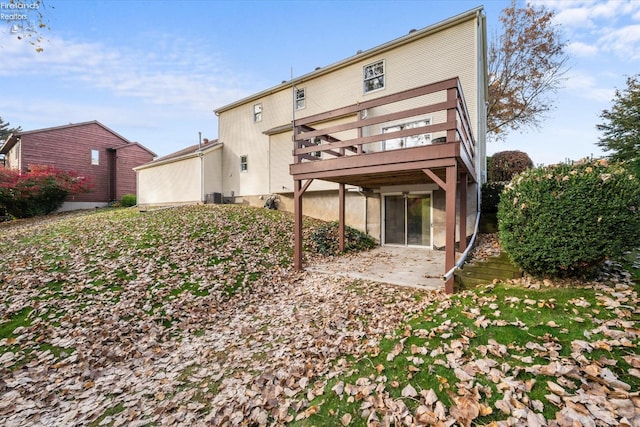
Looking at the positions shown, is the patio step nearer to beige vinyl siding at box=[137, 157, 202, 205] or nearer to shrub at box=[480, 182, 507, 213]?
shrub at box=[480, 182, 507, 213]

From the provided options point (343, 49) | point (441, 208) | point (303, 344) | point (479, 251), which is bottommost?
point (303, 344)

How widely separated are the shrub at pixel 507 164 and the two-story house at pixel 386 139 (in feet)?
9.49

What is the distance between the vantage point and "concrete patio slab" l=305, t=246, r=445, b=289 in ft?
21.0

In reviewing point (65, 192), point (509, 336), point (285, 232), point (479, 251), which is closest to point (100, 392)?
point (509, 336)

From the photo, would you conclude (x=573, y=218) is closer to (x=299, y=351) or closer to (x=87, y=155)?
(x=299, y=351)

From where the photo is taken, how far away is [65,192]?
64.2 feet

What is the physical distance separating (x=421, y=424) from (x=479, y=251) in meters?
5.95

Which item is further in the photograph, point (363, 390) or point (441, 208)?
point (441, 208)

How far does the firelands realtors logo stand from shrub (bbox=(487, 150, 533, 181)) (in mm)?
16181

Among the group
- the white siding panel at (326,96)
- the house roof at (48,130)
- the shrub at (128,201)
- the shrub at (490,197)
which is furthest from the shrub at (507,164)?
the house roof at (48,130)

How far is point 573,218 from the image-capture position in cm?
420

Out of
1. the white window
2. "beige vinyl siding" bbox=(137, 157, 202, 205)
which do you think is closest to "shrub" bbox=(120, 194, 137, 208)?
"beige vinyl siding" bbox=(137, 157, 202, 205)

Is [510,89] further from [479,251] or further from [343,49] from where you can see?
[479,251]

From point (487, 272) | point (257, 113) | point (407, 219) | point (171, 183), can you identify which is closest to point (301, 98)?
point (257, 113)
